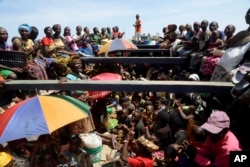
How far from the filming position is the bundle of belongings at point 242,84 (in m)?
3.65

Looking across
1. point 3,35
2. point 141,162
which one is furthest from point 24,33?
point 141,162

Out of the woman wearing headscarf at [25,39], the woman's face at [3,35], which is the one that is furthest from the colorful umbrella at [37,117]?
the woman wearing headscarf at [25,39]

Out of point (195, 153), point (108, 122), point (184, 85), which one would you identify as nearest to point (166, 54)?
point (108, 122)

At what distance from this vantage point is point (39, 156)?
4000 millimetres

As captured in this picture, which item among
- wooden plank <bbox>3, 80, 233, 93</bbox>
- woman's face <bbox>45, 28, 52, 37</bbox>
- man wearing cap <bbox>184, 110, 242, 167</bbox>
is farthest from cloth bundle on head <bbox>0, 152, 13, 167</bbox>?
woman's face <bbox>45, 28, 52, 37</bbox>

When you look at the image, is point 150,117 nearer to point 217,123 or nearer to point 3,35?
point 3,35

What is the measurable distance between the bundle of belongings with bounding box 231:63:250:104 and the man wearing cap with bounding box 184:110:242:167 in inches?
14.6

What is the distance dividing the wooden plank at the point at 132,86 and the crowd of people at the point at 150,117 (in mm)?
151

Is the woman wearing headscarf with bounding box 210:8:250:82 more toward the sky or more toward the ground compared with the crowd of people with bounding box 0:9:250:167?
more toward the sky

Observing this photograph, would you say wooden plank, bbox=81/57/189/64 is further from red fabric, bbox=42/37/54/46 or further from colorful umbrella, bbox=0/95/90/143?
colorful umbrella, bbox=0/95/90/143

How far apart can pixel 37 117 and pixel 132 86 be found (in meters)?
1.59

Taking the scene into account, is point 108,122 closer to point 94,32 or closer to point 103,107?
point 103,107

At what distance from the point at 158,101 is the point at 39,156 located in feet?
13.5

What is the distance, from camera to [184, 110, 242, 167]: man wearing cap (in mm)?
3359
